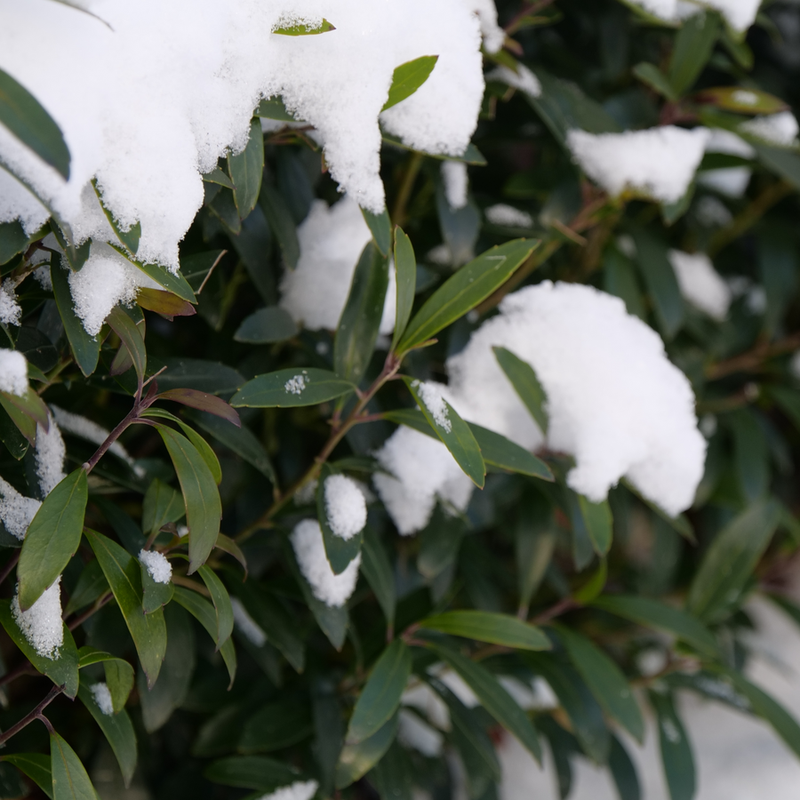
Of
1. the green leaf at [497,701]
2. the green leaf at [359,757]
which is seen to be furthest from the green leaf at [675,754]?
the green leaf at [359,757]

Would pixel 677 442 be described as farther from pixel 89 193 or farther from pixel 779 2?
pixel 779 2

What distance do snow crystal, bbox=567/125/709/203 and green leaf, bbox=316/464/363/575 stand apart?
0.51 m

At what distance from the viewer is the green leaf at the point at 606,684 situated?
2.55ft

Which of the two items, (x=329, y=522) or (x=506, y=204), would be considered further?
(x=506, y=204)

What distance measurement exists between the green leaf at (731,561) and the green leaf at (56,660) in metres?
0.78

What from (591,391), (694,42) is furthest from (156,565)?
(694,42)

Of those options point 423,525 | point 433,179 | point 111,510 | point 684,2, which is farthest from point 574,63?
point 111,510

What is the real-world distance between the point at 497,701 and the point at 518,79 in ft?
2.19

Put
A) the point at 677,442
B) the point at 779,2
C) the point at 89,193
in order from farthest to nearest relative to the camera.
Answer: the point at 779,2 → the point at 677,442 → the point at 89,193

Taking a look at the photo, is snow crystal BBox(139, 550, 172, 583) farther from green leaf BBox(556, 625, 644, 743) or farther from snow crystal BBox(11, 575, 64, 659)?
green leaf BBox(556, 625, 644, 743)

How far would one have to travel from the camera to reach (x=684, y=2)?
85cm

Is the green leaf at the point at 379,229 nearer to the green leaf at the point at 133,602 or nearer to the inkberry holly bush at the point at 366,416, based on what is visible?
the inkberry holly bush at the point at 366,416

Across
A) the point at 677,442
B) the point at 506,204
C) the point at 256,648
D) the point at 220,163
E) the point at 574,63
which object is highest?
the point at 220,163

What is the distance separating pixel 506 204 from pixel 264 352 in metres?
0.40
